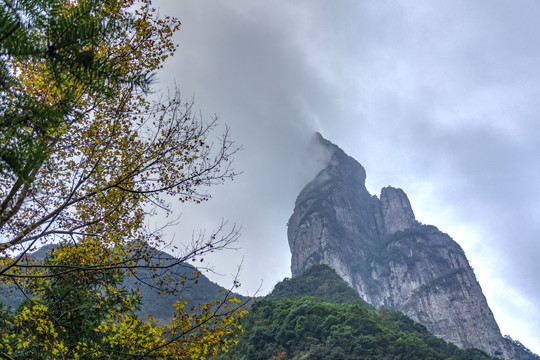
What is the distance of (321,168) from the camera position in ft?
469

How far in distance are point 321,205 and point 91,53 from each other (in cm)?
12502

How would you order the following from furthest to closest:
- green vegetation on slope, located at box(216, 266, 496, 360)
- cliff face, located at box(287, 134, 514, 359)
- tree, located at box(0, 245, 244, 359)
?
cliff face, located at box(287, 134, 514, 359) → green vegetation on slope, located at box(216, 266, 496, 360) → tree, located at box(0, 245, 244, 359)

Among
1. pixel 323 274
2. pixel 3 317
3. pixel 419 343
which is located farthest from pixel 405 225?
pixel 3 317

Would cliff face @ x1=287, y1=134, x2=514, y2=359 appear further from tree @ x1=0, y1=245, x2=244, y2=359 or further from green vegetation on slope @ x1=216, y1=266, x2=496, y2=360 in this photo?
tree @ x1=0, y1=245, x2=244, y2=359

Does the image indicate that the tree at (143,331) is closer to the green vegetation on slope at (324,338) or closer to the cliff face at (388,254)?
the green vegetation on slope at (324,338)

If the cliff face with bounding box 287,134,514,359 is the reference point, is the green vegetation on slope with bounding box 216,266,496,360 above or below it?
below

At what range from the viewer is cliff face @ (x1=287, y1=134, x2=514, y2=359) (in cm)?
9350

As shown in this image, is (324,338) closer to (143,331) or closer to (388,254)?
(143,331)

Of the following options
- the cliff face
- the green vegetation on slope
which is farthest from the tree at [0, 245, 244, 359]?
the cliff face

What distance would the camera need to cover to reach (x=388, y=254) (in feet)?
391

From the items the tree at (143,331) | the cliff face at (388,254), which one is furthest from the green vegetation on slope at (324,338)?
the cliff face at (388,254)

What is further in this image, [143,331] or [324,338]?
[324,338]

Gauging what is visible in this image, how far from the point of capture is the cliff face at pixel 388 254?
93.5 metres

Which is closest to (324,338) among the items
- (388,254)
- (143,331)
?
(143,331)
